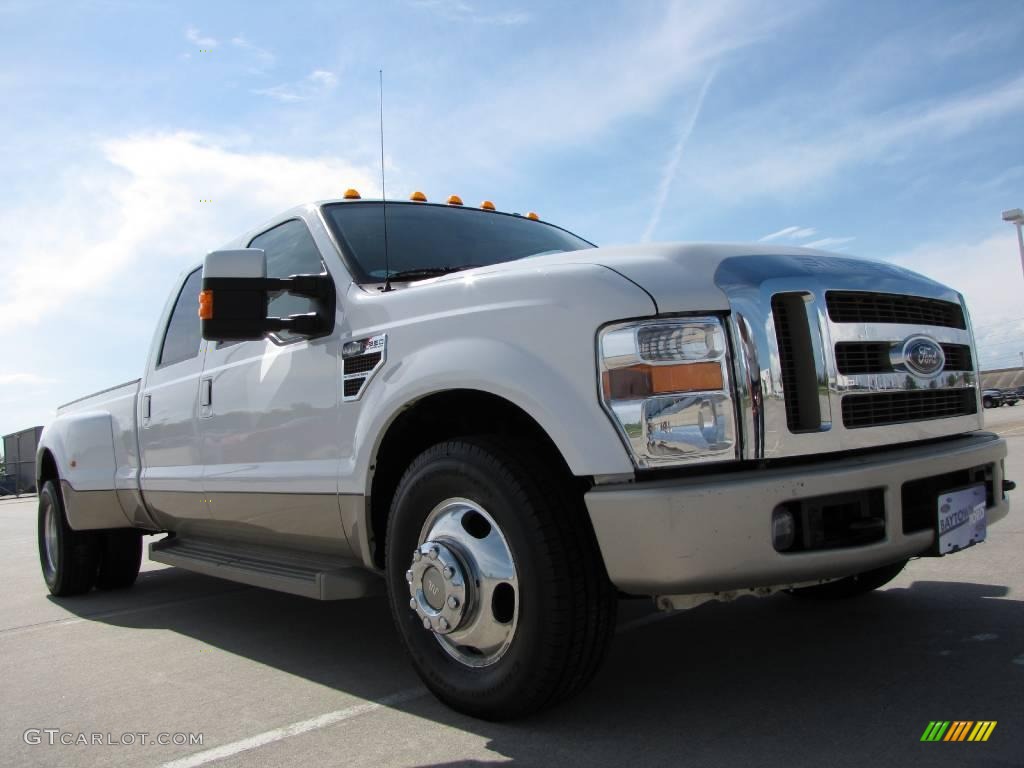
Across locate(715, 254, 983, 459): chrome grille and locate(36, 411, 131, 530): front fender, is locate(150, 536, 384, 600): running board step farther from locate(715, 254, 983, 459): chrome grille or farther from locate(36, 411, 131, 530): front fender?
locate(715, 254, 983, 459): chrome grille

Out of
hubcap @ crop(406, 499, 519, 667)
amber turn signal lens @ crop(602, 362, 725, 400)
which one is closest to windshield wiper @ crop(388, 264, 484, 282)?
hubcap @ crop(406, 499, 519, 667)

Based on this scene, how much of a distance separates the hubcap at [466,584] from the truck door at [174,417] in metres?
1.88

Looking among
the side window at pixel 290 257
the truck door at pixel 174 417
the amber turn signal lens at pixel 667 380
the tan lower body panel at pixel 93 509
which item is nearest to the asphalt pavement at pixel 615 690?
the truck door at pixel 174 417

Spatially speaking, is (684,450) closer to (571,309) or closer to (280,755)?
(571,309)

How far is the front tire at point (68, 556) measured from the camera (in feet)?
19.0

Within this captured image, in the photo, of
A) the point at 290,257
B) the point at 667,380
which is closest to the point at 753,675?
the point at 667,380

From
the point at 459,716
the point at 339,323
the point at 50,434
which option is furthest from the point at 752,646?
the point at 50,434

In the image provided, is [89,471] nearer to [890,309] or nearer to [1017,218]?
[890,309]

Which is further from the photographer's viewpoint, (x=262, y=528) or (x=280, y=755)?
(x=262, y=528)

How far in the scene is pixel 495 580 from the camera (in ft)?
8.56

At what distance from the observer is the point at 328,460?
3.36 m

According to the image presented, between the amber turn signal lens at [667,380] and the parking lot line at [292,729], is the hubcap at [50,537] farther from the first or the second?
the amber turn signal lens at [667,380]

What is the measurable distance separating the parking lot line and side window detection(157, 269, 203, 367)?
7.39ft

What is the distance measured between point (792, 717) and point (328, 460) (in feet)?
5.99
